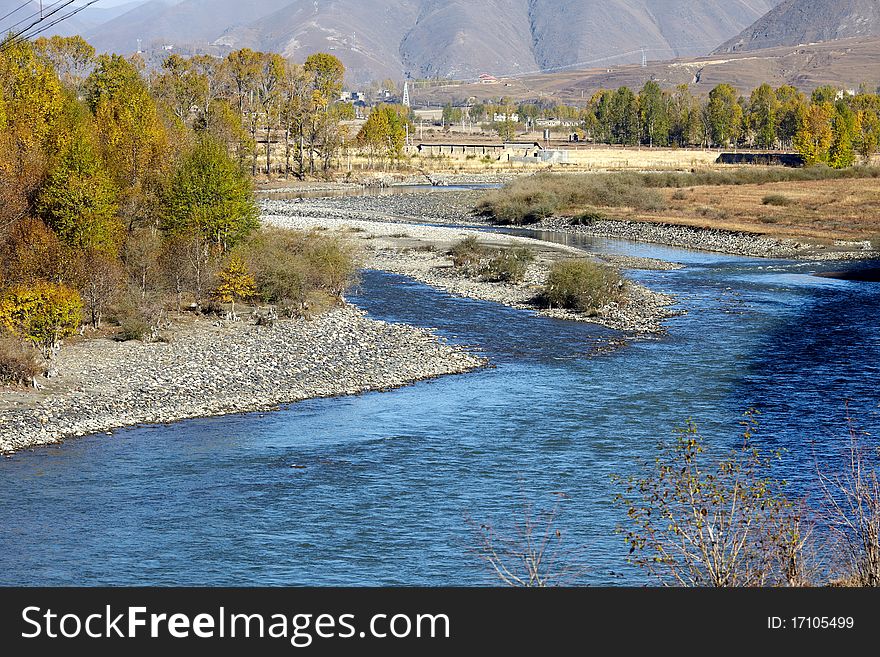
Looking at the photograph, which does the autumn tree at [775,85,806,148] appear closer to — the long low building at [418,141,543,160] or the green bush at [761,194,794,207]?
the long low building at [418,141,543,160]

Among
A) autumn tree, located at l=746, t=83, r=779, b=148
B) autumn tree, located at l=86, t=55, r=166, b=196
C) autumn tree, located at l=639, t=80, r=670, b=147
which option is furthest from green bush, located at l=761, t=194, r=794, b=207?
autumn tree, located at l=639, t=80, r=670, b=147

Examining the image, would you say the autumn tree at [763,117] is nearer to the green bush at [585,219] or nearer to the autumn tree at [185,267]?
the green bush at [585,219]

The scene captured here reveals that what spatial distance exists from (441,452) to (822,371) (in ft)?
45.6

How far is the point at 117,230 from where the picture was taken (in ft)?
120

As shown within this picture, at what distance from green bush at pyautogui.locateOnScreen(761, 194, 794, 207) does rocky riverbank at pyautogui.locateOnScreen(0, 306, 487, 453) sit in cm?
5773

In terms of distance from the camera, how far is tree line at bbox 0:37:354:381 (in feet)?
109

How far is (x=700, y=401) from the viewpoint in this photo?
92.9 ft

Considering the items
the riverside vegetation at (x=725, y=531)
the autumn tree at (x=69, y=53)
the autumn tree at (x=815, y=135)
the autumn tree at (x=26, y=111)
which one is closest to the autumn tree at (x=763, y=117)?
the autumn tree at (x=815, y=135)

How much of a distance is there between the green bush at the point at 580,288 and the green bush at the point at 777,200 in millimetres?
48181

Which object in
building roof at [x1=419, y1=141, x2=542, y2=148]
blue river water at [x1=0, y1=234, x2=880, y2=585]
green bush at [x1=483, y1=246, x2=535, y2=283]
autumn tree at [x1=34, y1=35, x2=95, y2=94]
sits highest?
autumn tree at [x1=34, y1=35, x2=95, y2=94]

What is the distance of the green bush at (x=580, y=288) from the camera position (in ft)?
138

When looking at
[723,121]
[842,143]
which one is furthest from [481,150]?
[842,143]

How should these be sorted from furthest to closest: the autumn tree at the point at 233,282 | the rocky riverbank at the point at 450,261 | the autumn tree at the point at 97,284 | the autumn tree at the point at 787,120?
1. the autumn tree at the point at 787,120
2. the rocky riverbank at the point at 450,261
3. the autumn tree at the point at 233,282
4. the autumn tree at the point at 97,284

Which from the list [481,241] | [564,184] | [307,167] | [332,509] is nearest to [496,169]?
[307,167]
